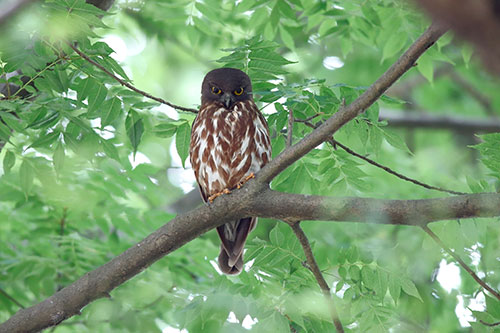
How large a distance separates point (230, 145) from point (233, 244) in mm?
812

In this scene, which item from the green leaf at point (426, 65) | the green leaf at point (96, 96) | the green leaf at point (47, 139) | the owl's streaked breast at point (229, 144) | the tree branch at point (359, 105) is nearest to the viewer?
the tree branch at point (359, 105)

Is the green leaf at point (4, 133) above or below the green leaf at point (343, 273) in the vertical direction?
above

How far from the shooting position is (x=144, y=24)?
7.31 meters

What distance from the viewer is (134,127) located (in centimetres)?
428

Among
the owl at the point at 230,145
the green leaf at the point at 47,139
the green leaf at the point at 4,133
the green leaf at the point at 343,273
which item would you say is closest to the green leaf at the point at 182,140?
the owl at the point at 230,145

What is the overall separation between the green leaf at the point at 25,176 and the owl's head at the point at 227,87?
158 cm

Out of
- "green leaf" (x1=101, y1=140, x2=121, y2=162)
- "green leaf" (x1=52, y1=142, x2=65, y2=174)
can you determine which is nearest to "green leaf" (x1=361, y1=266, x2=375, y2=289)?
A: "green leaf" (x1=101, y1=140, x2=121, y2=162)

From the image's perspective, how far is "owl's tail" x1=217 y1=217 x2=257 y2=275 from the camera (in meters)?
4.72

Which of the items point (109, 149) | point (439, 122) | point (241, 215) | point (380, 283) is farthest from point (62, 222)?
point (439, 122)

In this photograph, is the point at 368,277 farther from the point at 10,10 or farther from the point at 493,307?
the point at 10,10

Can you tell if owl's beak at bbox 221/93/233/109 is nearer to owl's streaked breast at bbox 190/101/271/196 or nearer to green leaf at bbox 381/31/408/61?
owl's streaked breast at bbox 190/101/271/196

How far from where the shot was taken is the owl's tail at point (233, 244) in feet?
15.5

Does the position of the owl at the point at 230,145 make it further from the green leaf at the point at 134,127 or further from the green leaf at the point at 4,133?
the green leaf at the point at 4,133

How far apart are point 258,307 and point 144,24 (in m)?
4.76
